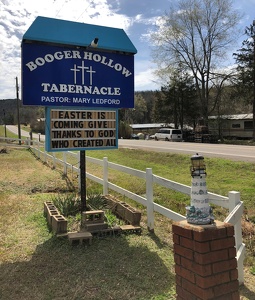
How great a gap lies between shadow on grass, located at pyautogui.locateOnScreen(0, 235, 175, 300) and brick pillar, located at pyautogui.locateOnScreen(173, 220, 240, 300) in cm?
84

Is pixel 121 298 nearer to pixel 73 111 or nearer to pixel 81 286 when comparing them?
pixel 81 286

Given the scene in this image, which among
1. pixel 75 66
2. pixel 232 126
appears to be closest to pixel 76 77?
pixel 75 66

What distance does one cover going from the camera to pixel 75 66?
5.64 m

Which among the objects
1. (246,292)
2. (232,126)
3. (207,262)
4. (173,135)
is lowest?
(246,292)

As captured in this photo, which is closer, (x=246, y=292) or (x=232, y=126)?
(x=246, y=292)

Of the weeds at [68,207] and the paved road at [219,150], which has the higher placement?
the paved road at [219,150]

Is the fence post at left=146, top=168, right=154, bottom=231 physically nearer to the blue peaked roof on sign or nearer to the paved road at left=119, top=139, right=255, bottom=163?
the blue peaked roof on sign

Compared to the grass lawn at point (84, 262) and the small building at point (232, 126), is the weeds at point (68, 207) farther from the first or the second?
the small building at point (232, 126)

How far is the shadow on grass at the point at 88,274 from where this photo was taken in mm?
3777

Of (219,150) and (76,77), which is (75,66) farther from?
(219,150)

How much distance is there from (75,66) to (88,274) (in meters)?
3.41

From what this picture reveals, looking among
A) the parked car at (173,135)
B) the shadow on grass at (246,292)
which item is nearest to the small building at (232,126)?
the parked car at (173,135)

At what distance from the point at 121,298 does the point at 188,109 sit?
54.2m

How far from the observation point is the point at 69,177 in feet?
41.3
